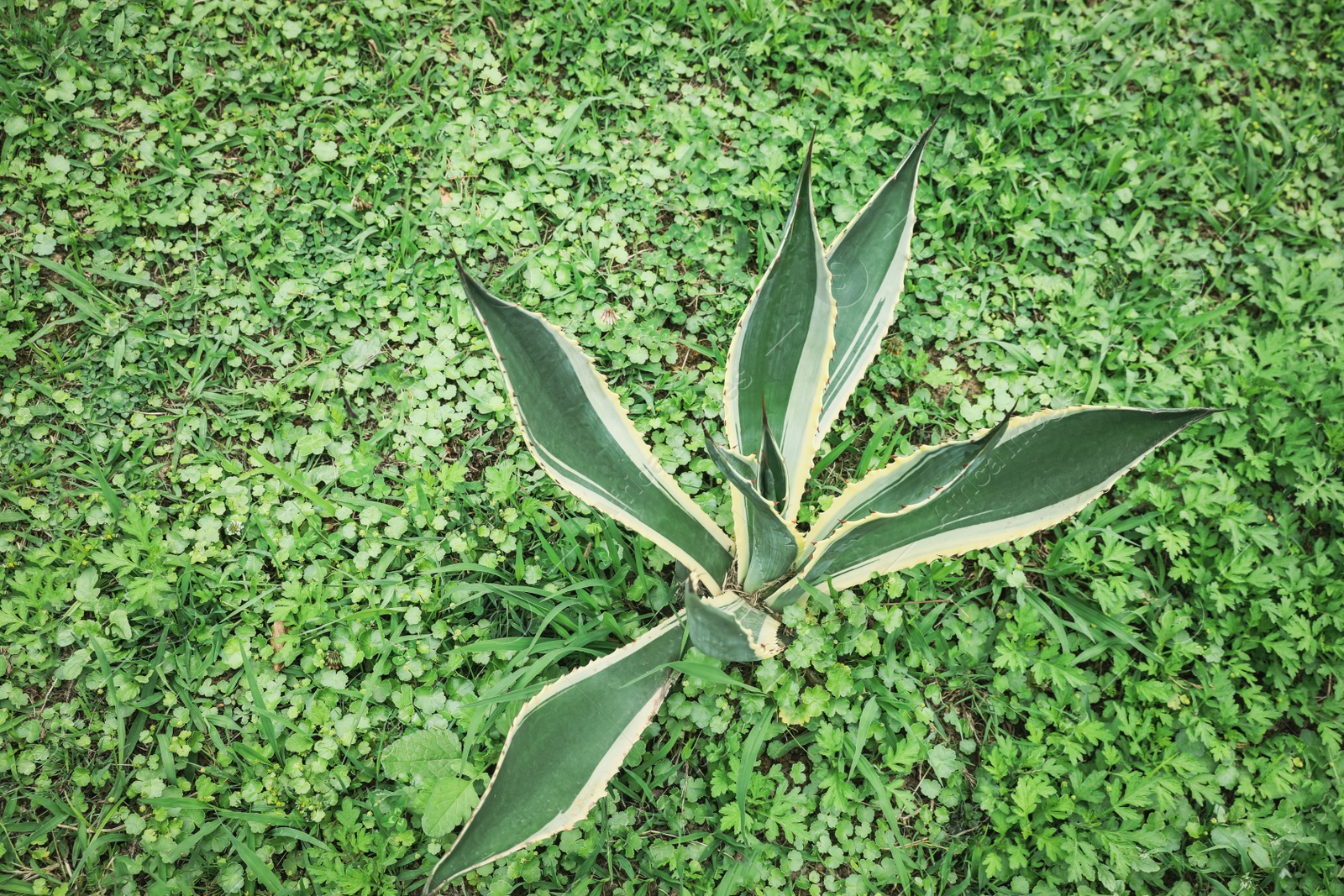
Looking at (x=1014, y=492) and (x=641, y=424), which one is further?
(x=641, y=424)

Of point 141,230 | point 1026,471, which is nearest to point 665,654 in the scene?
point 1026,471

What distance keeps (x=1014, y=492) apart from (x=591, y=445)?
2.74 ft

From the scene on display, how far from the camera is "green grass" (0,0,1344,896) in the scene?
182cm

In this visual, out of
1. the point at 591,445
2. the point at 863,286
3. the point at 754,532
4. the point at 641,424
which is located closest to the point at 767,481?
the point at 754,532

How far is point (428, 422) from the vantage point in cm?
218

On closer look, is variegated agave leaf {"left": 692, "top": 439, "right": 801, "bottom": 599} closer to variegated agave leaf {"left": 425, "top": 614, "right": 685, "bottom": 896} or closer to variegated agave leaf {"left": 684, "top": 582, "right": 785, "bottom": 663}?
variegated agave leaf {"left": 684, "top": 582, "right": 785, "bottom": 663}

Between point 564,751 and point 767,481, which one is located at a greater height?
point 767,481

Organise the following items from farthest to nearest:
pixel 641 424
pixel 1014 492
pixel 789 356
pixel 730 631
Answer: pixel 641 424, pixel 789 356, pixel 1014 492, pixel 730 631

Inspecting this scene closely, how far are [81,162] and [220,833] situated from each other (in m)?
2.05

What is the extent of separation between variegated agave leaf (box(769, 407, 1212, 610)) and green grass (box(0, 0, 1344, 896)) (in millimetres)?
341

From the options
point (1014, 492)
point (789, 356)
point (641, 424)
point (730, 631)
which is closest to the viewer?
point (730, 631)

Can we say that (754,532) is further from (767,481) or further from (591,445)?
(591,445)

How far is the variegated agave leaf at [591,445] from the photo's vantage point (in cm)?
154

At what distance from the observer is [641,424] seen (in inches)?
87.0
